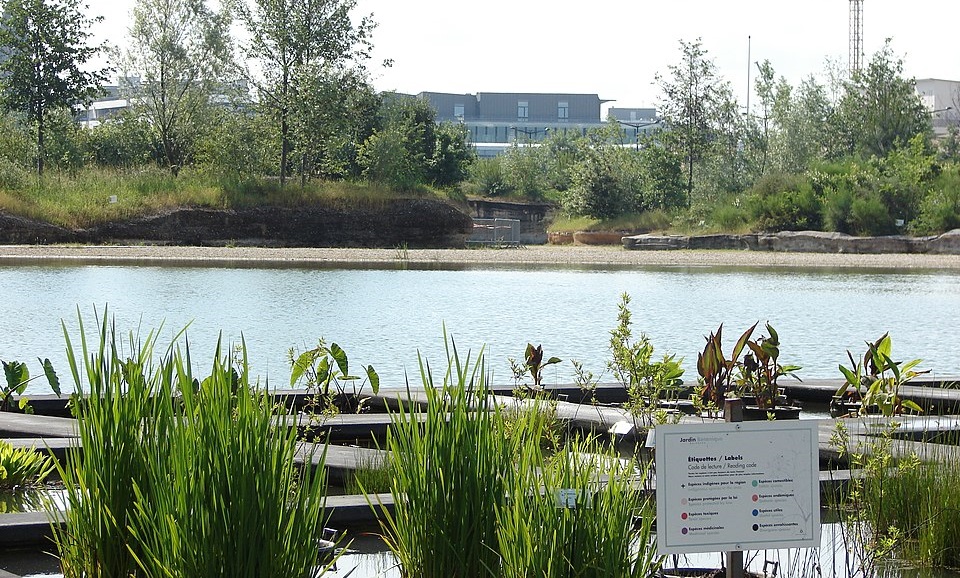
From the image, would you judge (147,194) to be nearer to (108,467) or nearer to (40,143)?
(40,143)

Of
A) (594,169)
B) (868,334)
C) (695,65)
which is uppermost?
(695,65)

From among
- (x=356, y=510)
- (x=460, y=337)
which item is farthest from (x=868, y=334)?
(x=356, y=510)

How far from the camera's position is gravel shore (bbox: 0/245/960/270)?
2427 cm

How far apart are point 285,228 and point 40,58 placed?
8373 millimetres

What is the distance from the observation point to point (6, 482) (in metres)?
4.99

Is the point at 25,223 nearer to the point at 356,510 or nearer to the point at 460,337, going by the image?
A: the point at 460,337

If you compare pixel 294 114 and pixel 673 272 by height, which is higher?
pixel 294 114

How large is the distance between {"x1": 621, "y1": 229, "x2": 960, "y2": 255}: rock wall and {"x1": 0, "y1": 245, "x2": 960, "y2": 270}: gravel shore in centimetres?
68

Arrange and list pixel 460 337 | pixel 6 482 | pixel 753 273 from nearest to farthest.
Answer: pixel 6 482, pixel 460 337, pixel 753 273

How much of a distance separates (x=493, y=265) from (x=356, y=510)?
21.7 meters

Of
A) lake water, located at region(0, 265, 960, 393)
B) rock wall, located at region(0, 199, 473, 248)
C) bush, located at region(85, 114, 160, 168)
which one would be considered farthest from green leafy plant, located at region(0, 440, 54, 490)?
bush, located at region(85, 114, 160, 168)

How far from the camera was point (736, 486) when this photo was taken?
9.39ft

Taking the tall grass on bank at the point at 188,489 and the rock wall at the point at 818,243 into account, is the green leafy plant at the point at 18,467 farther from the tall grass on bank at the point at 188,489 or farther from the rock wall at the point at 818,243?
the rock wall at the point at 818,243

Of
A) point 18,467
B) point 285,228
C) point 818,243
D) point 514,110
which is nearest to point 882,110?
point 818,243
